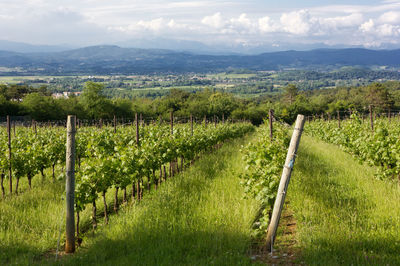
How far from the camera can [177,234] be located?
4.68 metres

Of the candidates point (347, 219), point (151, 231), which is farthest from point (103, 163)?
point (347, 219)

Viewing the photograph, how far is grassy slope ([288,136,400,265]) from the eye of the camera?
157 inches

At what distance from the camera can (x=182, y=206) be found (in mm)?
5637

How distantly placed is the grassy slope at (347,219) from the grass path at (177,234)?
86 cm

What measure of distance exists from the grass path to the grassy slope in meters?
0.86

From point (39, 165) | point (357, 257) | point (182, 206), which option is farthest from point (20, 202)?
point (357, 257)

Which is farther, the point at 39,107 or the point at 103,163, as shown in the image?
the point at 39,107

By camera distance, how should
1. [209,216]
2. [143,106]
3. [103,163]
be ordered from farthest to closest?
[143,106], [103,163], [209,216]

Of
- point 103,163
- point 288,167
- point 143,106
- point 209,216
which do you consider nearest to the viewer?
point 288,167

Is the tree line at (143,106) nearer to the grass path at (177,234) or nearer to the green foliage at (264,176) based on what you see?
the green foliage at (264,176)

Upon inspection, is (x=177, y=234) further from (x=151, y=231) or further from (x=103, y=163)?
(x=103, y=163)

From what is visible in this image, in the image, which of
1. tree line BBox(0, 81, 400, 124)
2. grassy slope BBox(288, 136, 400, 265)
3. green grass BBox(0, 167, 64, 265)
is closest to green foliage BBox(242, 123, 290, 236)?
grassy slope BBox(288, 136, 400, 265)

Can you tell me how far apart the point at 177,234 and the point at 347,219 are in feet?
8.63

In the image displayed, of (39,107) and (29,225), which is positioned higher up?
(29,225)
